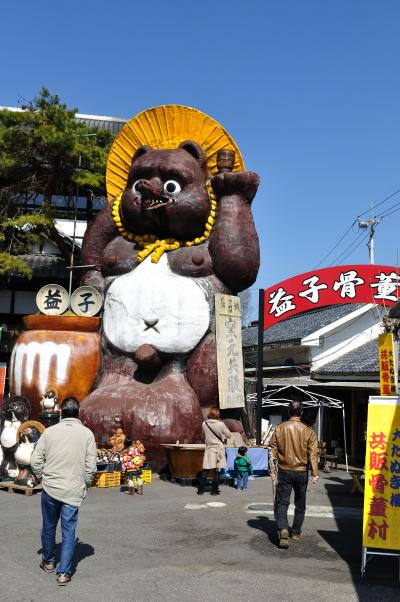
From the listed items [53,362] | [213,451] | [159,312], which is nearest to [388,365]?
[213,451]

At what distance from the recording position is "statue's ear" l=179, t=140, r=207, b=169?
1383 centimetres

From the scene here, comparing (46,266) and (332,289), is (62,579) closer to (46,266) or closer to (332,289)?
(332,289)

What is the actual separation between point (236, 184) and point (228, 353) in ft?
12.1

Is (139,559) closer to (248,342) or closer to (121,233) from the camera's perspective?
(121,233)

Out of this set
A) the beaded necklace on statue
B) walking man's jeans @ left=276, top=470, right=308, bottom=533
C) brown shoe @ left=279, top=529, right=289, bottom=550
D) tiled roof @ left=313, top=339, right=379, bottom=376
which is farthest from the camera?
tiled roof @ left=313, top=339, right=379, bottom=376

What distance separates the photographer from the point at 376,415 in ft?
19.1

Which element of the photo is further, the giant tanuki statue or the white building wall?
the white building wall

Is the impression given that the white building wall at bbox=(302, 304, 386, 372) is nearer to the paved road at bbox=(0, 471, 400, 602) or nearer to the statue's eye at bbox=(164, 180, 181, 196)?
the statue's eye at bbox=(164, 180, 181, 196)

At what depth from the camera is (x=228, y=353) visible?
13.0 m

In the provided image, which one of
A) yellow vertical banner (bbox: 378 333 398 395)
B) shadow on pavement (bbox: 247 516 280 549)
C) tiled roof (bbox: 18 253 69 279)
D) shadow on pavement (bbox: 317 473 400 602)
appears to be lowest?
shadow on pavement (bbox: 317 473 400 602)

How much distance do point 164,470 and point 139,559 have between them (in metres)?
5.89

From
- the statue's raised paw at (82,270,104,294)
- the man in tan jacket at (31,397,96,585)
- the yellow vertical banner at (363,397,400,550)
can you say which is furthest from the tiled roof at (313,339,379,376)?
the man in tan jacket at (31,397,96,585)

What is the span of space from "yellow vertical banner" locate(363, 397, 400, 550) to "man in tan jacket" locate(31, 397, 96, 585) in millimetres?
2543

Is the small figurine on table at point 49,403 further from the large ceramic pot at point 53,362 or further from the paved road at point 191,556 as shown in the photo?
the paved road at point 191,556
